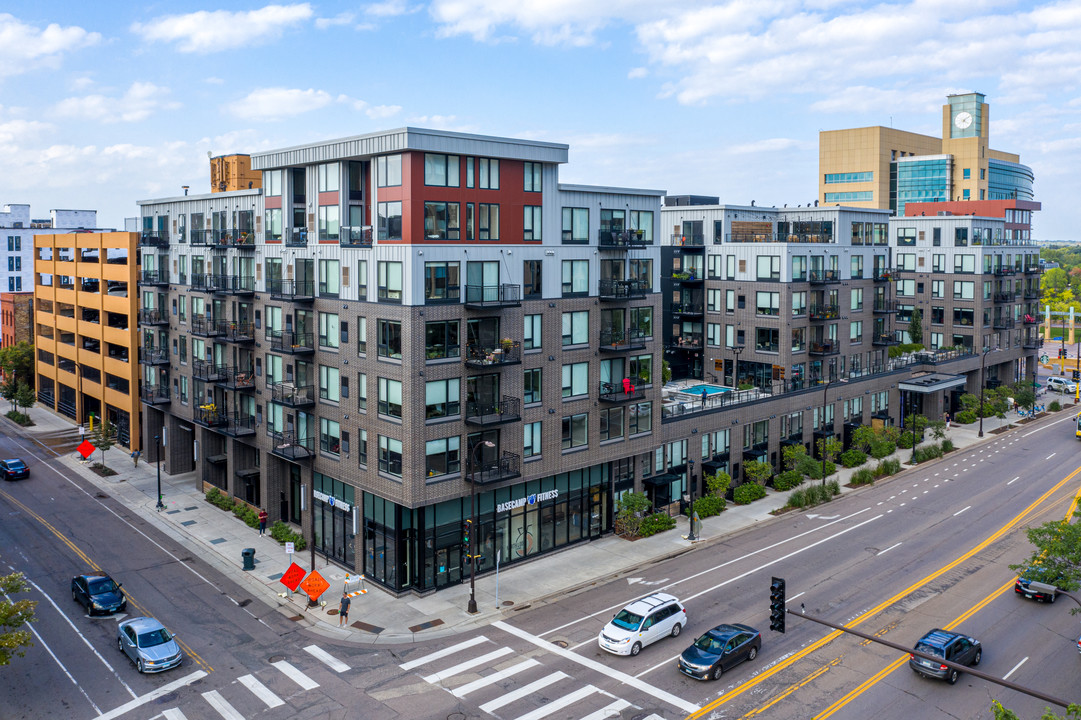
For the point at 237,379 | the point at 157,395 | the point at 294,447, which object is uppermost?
the point at 237,379

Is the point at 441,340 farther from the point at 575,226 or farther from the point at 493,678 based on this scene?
the point at 493,678

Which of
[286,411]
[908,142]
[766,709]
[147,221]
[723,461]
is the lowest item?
[766,709]

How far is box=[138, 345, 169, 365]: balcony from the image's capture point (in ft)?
206

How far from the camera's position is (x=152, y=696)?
30.5 m

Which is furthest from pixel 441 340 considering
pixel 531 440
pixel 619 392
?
pixel 619 392

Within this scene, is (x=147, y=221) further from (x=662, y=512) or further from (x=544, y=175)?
(x=662, y=512)

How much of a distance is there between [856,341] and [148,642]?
5867cm

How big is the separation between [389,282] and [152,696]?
19.8m

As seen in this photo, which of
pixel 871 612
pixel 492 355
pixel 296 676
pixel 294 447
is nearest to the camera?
pixel 296 676

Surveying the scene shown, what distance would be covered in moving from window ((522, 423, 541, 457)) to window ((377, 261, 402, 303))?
980cm

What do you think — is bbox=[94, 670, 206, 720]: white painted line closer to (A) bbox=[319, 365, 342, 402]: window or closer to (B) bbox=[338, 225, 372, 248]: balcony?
(A) bbox=[319, 365, 342, 402]: window

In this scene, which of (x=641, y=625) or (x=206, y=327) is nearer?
(x=641, y=625)

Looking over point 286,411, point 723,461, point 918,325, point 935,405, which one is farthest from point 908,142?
point 286,411

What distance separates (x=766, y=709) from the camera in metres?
29.3
